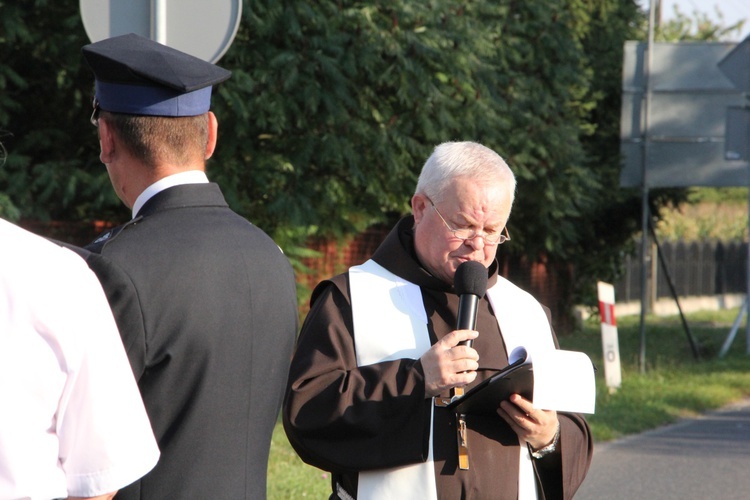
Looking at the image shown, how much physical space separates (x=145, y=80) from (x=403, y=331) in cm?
122

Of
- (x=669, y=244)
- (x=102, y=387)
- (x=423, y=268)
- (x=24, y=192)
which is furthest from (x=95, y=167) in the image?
(x=669, y=244)

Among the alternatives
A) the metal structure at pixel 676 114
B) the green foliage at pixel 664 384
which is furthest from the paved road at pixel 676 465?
the metal structure at pixel 676 114

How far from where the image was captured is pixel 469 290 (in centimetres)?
321

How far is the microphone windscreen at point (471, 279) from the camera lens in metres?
3.22

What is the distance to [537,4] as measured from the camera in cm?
1595

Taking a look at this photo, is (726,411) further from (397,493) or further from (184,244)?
(184,244)

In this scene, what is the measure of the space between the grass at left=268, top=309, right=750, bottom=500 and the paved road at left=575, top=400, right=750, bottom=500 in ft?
1.03

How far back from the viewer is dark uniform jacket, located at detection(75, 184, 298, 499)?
2307 mm

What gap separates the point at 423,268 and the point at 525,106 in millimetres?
12442

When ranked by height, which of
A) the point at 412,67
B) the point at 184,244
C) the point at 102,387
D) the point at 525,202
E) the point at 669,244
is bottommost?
the point at 669,244

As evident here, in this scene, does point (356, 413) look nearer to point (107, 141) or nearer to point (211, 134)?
point (211, 134)

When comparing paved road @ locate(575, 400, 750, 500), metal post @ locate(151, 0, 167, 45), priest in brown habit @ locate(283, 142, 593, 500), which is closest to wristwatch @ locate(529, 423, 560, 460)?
priest in brown habit @ locate(283, 142, 593, 500)

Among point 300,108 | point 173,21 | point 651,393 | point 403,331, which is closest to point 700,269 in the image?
point 651,393

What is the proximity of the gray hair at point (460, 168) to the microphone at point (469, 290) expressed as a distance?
0.95 feet
